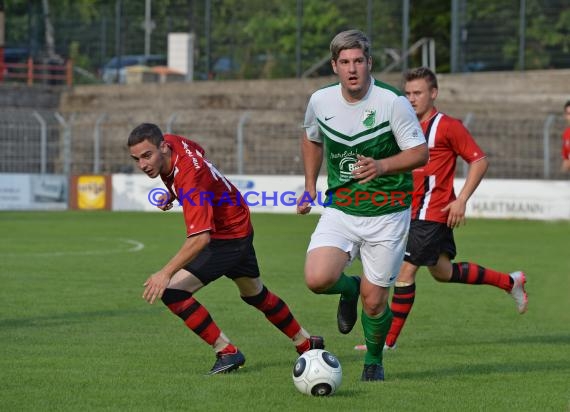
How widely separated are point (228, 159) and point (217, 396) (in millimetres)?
A: 23092

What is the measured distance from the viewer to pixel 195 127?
31.4 m

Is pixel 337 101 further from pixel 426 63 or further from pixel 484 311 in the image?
pixel 426 63

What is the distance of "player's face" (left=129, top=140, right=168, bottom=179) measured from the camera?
755 cm

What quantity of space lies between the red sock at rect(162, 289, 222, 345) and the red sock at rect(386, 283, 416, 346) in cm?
172

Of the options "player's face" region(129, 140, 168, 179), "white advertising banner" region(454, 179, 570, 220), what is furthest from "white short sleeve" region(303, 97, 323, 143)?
"white advertising banner" region(454, 179, 570, 220)

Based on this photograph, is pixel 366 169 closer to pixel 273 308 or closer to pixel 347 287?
pixel 347 287

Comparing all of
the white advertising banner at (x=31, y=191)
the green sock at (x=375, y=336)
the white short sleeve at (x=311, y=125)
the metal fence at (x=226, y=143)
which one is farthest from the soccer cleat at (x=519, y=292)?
the white advertising banner at (x=31, y=191)

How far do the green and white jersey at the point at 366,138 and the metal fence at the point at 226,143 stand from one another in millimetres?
18224

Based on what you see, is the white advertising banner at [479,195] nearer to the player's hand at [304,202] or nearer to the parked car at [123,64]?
the parked car at [123,64]

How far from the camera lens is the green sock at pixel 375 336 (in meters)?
7.76

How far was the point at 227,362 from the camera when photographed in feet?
26.2

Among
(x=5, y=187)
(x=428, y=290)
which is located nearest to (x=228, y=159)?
(x=5, y=187)

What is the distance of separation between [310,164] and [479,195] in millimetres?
18077

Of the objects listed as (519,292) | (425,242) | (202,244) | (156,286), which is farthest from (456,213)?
(156,286)
